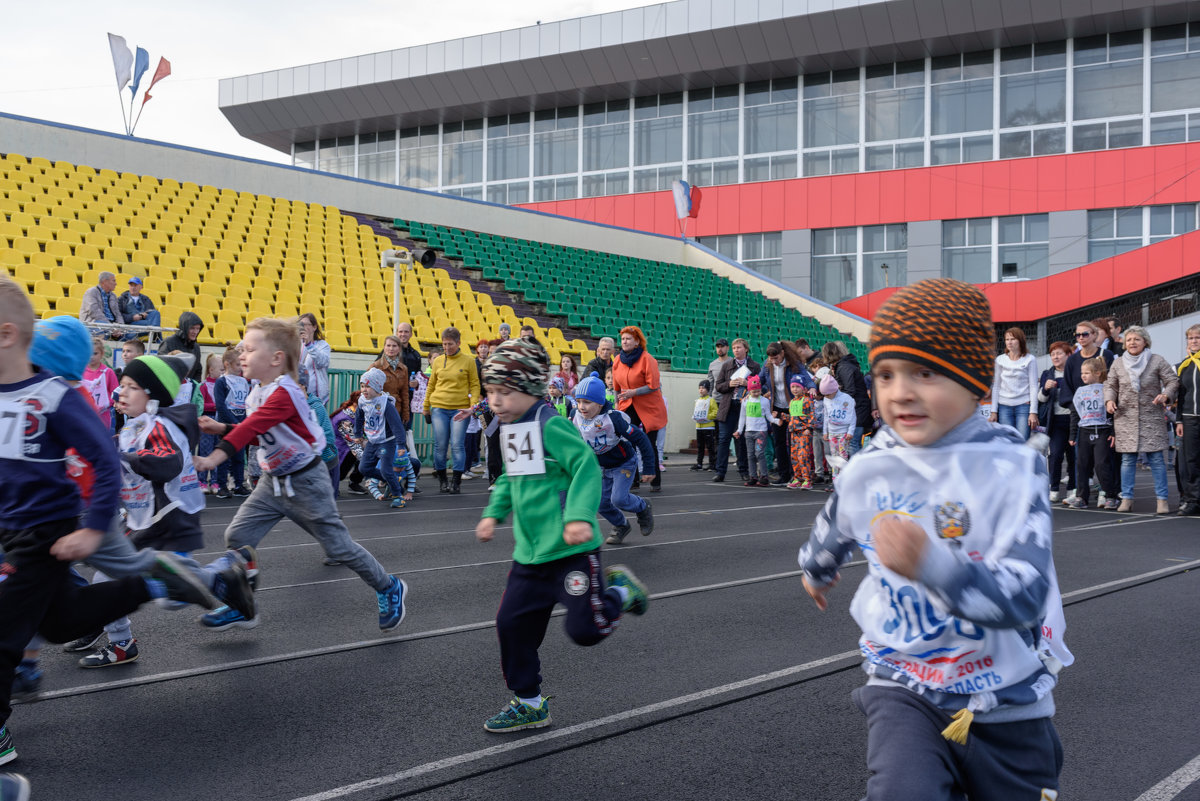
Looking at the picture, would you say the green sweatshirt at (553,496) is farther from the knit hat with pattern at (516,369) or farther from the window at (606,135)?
the window at (606,135)

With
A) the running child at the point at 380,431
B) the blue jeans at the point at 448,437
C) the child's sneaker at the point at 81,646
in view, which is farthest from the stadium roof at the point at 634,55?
the child's sneaker at the point at 81,646

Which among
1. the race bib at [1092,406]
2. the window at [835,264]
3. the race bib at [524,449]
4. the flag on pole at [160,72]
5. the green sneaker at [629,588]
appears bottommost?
the green sneaker at [629,588]

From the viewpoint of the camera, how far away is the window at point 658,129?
1566 inches

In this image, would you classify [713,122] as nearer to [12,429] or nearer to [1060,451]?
[1060,451]

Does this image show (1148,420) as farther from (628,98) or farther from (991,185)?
(628,98)

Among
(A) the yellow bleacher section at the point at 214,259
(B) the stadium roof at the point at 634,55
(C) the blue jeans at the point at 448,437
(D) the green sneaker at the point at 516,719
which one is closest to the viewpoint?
(D) the green sneaker at the point at 516,719

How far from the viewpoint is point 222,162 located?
25.2 metres

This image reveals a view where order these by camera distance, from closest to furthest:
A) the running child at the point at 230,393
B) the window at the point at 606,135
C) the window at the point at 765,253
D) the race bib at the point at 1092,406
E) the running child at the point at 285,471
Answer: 1. the running child at the point at 285,471
2. the race bib at the point at 1092,406
3. the running child at the point at 230,393
4. the window at the point at 765,253
5. the window at the point at 606,135

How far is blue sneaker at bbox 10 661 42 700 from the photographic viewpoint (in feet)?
12.6

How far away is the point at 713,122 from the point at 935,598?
3929cm

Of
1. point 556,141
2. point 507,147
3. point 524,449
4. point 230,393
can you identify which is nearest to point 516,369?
point 524,449

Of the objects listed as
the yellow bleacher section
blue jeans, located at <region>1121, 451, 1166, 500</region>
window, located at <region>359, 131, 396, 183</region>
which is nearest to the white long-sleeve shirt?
blue jeans, located at <region>1121, 451, 1166, 500</region>

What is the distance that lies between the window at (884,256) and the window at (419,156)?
19.8 m

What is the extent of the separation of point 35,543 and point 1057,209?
3575cm
